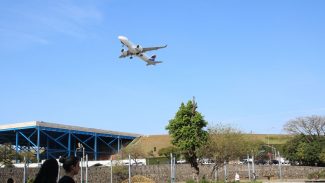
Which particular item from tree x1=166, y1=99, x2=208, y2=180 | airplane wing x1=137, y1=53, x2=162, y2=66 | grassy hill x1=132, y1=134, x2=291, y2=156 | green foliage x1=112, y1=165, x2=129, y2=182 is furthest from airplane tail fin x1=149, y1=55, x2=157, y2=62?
grassy hill x1=132, y1=134, x2=291, y2=156

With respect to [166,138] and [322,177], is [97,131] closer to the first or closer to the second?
[166,138]

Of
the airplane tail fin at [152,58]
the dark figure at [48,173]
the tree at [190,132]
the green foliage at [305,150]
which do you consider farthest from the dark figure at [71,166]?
the green foliage at [305,150]

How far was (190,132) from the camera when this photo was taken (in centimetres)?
3559

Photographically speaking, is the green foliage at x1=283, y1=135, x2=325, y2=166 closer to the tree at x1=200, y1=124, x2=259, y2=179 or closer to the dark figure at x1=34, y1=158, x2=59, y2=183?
the tree at x1=200, y1=124, x2=259, y2=179

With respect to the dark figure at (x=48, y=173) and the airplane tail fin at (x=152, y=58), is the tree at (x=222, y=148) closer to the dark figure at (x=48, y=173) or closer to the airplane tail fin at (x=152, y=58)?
the airplane tail fin at (x=152, y=58)

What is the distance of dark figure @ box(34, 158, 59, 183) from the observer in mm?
5117

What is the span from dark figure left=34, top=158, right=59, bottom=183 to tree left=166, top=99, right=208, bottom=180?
30.5 m

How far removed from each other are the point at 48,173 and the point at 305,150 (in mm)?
68109

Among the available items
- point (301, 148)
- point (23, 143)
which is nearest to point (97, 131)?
point (23, 143)

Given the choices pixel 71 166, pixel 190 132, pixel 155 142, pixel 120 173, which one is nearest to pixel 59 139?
pixel 155 142

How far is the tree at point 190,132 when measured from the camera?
117 feet

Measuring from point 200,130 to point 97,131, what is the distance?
4839cm

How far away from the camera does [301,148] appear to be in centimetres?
6994

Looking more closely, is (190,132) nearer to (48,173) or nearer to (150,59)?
(150,59)
